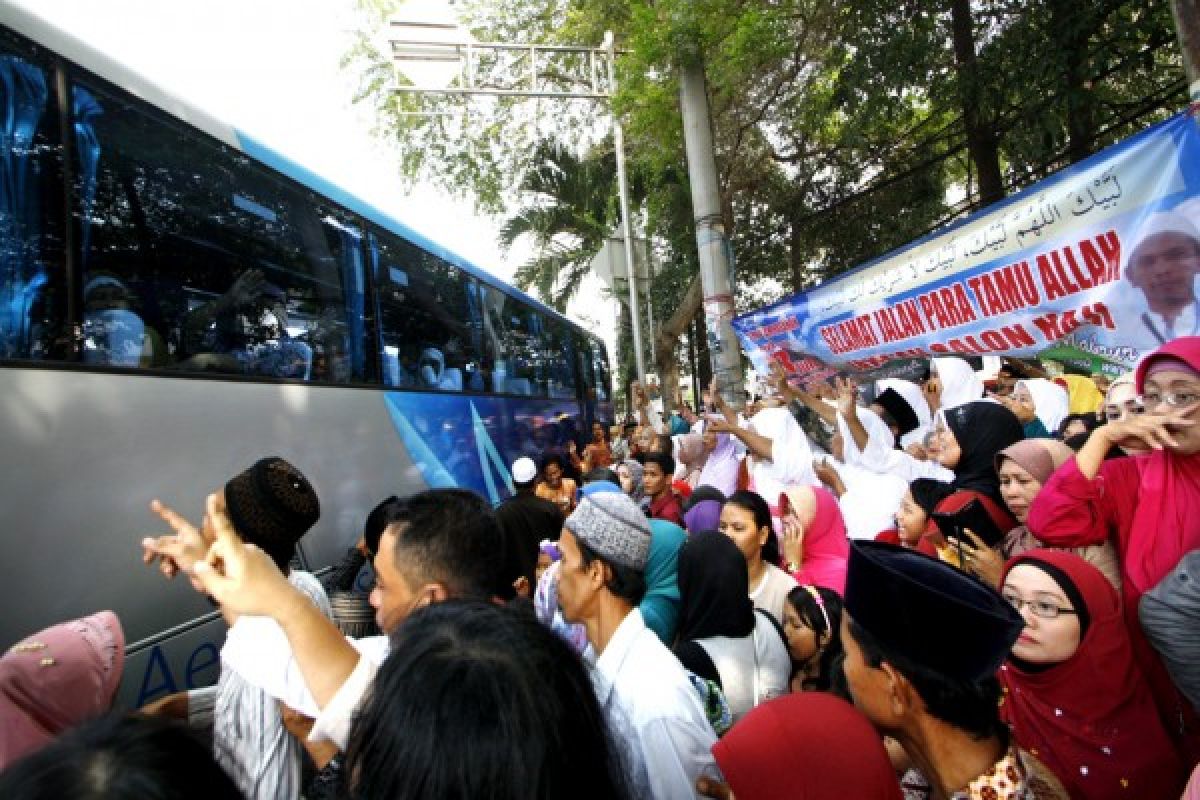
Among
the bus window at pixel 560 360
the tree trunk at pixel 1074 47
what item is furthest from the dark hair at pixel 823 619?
the bus window at pixel 560 360

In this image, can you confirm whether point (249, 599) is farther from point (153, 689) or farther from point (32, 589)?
point (153, 689)

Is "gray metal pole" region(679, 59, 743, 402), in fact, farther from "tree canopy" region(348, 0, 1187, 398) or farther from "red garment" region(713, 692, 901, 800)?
"red garment" region(713, 692, 901, 800)

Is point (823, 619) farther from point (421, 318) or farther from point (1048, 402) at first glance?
point (421, 318)

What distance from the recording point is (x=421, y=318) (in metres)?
5.57

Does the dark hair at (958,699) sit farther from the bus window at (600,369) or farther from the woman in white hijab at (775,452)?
the bus window at (600,369)

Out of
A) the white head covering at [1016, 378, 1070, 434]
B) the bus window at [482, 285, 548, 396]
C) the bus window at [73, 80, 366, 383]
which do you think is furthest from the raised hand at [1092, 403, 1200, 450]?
the bus window at [482, 285, 548, 396]

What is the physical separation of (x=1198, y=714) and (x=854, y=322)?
3537mm

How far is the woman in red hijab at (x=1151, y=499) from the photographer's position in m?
1.98

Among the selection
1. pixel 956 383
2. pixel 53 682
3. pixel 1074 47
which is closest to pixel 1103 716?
pixel 53 682

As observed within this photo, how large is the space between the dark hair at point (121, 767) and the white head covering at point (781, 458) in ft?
12.4

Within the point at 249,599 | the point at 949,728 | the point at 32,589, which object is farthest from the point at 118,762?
the point at 32,589

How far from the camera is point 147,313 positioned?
3.02m

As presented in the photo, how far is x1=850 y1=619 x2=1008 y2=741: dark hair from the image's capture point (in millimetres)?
1312

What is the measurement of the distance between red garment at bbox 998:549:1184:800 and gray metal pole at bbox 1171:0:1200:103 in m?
3.49
